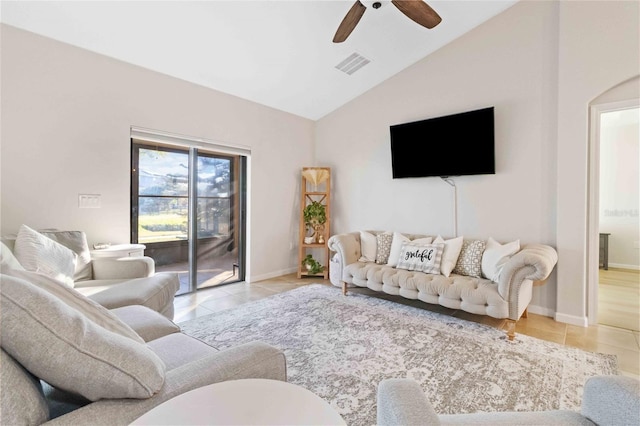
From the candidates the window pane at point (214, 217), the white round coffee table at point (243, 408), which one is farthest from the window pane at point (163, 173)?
the white round coffee table at point (243, 408)

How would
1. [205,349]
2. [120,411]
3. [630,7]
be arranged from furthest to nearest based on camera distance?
[630,7]
[205,349]
[120,411]

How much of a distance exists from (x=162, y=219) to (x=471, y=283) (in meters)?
3.64

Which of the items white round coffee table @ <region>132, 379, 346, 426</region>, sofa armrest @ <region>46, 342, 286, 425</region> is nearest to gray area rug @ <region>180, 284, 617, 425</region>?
sofa armrest @ <region>46, 342, 286, 425</region>

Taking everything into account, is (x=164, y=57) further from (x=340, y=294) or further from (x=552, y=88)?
(x=552, y=88)

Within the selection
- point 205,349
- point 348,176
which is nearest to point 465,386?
point 205,349

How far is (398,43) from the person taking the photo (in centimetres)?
363

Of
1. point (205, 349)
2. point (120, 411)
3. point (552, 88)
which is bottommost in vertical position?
point (205, 349)

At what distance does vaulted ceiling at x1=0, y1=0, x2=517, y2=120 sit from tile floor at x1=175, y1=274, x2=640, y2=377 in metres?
2.67

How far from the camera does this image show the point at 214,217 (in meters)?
4.31

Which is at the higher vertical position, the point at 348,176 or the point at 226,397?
the point at 348,176

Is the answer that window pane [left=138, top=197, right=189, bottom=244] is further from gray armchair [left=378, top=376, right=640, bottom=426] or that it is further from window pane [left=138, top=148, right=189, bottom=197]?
gray armchair [left=378, top=376, right=640, bottom=426]

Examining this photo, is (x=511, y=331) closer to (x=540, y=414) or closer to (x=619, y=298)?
(x=540, y=414)

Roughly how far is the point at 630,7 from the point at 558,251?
7.46 feet

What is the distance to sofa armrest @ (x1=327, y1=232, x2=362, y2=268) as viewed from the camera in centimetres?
378
